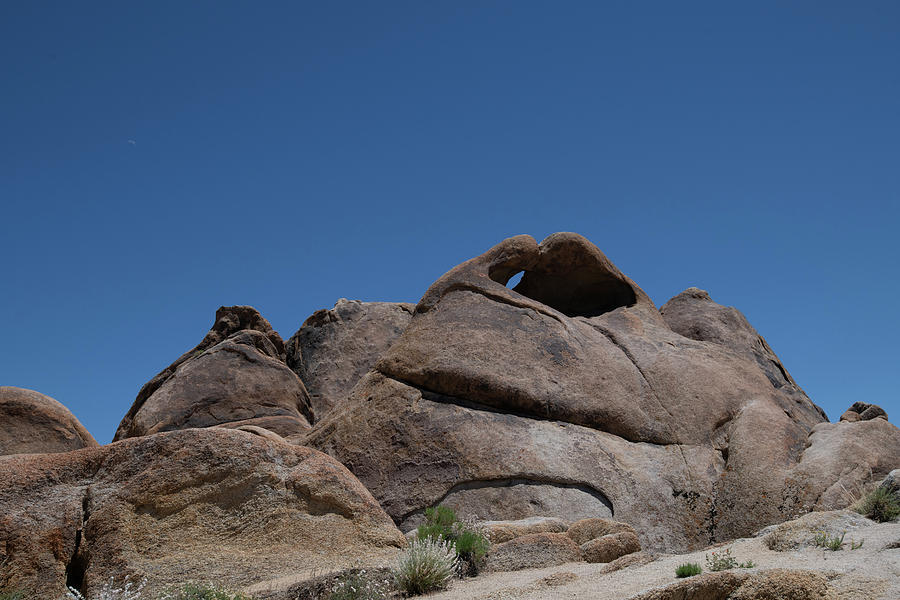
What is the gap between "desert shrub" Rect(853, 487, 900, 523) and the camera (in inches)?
321

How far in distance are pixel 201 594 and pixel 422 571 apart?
2.06 meters

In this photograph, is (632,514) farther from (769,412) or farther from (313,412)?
(313,412)

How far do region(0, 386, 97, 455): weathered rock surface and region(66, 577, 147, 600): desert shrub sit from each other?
24.5 feet

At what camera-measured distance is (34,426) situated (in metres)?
14.8

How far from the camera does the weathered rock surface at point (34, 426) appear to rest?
47.6ft

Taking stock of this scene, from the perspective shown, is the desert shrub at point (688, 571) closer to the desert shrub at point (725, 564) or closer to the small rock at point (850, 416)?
the desert shrub at point (725, 564)

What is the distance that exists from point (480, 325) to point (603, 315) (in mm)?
3503

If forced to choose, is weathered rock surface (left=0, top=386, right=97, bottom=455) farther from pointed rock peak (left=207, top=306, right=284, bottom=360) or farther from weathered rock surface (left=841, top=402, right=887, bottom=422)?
weathered rock surface (left=841, top=402, right=887, bottom=422)

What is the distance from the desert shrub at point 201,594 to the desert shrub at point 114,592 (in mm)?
232

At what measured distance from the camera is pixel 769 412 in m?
12.9

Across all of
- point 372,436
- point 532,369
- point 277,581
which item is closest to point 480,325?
point 532,369

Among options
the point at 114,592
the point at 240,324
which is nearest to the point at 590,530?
the point at 114,592

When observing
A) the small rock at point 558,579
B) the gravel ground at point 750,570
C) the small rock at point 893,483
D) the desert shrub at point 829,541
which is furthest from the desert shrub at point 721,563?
the small rock at point 893,483

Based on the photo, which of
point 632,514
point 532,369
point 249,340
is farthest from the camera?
point 249,340
